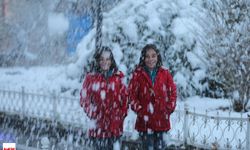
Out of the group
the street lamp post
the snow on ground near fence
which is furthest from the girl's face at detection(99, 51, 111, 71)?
the street lamp post

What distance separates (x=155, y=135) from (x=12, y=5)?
2540 cm

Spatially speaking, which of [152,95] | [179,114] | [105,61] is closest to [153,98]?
[152,95]

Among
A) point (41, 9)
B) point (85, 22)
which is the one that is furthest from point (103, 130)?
point (41, 9)

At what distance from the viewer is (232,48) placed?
8.56 metres

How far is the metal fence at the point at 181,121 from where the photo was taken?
659 cm

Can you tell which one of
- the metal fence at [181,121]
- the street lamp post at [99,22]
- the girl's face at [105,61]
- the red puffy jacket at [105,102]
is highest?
the street lamp post at [99,22]

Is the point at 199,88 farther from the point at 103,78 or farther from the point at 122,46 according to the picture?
the point at 103,78

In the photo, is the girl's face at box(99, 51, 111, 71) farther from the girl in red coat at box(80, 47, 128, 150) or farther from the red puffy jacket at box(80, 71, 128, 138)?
the red puffy jacket at box(80, 71, 128, 138)

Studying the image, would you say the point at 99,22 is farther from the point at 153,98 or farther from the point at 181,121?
the point at 153,98

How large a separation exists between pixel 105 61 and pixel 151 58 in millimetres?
533

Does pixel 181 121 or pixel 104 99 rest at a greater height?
pixel 104 99

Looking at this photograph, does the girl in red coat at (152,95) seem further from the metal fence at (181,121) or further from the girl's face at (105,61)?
the metal fence at (181,121)

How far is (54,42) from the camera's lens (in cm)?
2719

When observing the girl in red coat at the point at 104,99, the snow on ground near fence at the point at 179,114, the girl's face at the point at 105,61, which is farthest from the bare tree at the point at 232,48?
the girl's face at the point at 105,61
